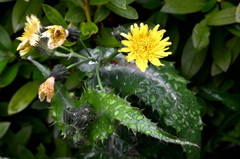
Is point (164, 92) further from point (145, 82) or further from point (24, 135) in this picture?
point (24, 135)

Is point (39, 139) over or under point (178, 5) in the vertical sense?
under

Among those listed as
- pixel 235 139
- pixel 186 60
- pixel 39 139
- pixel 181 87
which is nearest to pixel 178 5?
pixel 186 60

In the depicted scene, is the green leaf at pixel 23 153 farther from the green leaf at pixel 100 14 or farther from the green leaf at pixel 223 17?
the green leaf at pixel 223 17

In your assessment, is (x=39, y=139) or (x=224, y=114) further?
(x=39, y=139)

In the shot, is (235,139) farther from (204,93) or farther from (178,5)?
(178,5)

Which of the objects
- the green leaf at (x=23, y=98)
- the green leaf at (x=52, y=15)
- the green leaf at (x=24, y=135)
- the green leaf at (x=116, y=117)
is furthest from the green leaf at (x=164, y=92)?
the green leaf at (x=24, y=135)

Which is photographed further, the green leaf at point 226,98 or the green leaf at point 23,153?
the green leaf at point 23,153

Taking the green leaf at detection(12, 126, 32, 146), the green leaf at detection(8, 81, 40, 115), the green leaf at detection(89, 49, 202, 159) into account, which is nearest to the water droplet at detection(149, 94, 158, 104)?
the green leaf at detection(89, 49, 202, 159)

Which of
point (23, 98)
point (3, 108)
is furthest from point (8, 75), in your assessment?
point (3, 108)
